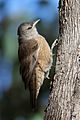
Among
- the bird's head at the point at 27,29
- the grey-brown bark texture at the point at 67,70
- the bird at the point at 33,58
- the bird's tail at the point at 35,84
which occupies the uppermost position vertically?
the grey-brown bark texture at the point at 67,70

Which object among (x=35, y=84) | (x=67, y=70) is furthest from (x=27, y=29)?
(x=67, y=70)

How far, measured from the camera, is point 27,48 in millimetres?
7500

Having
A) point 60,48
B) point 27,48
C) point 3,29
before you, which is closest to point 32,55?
point 27,48

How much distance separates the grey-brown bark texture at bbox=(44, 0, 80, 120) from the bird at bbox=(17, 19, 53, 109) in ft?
5.20

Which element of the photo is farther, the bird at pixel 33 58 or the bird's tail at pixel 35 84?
the bird at pixel 33 58

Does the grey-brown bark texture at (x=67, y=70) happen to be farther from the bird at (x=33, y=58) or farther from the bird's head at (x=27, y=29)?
the bird's head at (x=27, y=29)

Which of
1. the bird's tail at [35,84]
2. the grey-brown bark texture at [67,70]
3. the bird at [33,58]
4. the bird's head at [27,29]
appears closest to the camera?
the grey-brown bark texture at [67,70]

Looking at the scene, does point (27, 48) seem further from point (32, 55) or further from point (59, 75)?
point (59, 75)

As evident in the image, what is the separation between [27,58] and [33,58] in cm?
11

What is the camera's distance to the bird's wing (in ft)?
23.5

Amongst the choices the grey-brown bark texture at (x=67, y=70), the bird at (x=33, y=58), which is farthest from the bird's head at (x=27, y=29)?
the grey-brown bark texture at (x=67, y=70)

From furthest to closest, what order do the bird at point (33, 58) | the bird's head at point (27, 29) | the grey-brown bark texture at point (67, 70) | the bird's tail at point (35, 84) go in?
1. the bird's head at point (27, 29)
2. the bird at point (33, 58)
3. the bird's tail at point (35, 84)
4. the grey-brown bark texture at point (67, 70)

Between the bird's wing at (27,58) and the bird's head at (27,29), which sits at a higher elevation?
the bird's head at (27,29)

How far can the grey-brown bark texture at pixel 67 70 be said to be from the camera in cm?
527
